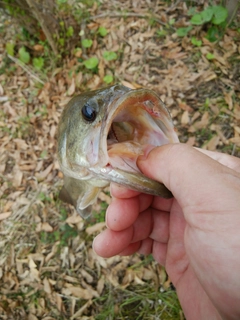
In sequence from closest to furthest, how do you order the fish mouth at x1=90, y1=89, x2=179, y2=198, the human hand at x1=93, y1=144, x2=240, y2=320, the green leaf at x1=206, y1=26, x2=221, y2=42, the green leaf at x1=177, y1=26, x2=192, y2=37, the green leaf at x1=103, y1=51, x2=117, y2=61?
the human hand at x1=93, y1=144, x2=240, y2=320 < the fish mouth at x1=90, y1=89, x2=179, y2=198 < the green leaf at x1=206, y1=26, x2=221, y2=42 < the green leaf at x1=177, y1=26, x2=192, y2=37 < the green leaf at x1=103, y1=51, x2=117, y2=61

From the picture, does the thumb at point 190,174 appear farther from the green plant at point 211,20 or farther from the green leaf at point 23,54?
the green leaf at point 23,54

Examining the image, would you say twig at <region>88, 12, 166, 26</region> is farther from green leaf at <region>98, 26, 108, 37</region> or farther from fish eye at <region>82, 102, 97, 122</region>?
fish eye at <region>82, 102, 97, 122</region>

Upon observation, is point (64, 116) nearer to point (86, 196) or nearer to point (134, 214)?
point (86, 196)

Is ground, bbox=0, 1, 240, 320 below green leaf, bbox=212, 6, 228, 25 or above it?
below

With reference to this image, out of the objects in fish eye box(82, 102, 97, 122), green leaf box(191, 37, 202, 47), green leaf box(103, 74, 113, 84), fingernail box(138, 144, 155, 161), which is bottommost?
green leaf box(103, 74, 113, 84)

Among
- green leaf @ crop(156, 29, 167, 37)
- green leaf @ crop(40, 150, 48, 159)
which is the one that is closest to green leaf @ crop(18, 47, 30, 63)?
green leaf @ crop(40, 150, 48, 159)

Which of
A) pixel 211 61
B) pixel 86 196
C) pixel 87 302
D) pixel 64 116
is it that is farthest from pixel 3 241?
pixel 211 61

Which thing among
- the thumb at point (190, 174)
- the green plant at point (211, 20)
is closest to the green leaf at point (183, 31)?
the green plant at point (211, 20)

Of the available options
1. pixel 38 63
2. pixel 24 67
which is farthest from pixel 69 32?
pixel 24 67
